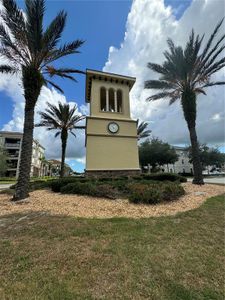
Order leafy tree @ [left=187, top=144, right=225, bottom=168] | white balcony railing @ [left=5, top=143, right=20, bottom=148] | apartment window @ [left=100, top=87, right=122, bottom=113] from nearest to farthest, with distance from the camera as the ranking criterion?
apartment window @ [left=100, top=87, right=122, bottom=113] < leafy tree @ [left=187, top=144, right=225, bottom=168] < white balcony railing @ [left=5, top=143, right=20, bottom=148]

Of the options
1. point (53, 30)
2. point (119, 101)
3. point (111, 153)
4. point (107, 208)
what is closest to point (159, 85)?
point (119, 101)

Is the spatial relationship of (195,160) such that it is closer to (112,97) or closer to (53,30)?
(112,97)

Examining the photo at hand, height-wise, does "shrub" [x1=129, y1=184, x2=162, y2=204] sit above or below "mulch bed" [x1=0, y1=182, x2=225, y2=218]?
above

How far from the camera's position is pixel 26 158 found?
33.7ft

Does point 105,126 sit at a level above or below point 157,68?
below

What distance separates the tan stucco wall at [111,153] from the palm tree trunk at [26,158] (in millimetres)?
6573

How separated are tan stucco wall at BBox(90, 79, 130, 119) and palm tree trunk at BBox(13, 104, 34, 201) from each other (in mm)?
7852

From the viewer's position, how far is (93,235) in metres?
4.75

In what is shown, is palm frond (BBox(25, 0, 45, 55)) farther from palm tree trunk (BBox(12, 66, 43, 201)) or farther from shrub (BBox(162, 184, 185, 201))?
shrub (BBox(162, 184, 185, 201))

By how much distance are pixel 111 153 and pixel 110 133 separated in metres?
1.87

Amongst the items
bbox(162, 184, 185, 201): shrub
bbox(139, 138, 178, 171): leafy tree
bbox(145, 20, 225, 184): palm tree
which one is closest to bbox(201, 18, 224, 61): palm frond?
bbox(145, 20, 225, 184): palm tree

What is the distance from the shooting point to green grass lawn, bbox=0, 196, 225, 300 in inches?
112

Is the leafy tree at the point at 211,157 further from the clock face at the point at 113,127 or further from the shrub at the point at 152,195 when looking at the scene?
the shrub at the point at 152,195

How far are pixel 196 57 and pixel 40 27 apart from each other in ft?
41.4
